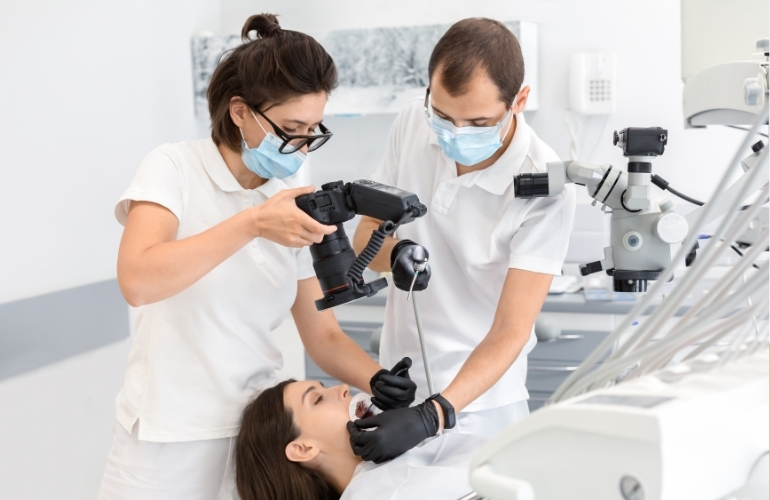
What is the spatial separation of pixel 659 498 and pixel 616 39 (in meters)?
3.05

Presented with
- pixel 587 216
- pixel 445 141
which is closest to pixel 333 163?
pixel 587 216

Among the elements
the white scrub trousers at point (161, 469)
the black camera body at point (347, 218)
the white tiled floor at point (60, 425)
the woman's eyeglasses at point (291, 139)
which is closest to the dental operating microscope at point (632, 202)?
the black camera body at point (347, 218)

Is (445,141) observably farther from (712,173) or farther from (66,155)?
(712,173)

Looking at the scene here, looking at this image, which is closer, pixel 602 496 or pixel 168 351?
pixel 602 496

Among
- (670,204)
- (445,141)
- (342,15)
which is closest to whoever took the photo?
(670,204)

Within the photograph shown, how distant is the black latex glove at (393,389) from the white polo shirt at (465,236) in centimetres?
28

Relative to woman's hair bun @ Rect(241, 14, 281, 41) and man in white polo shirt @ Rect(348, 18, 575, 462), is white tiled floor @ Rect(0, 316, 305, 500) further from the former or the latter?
woman's hair bun @ Rect(241, 14, 281, 41)

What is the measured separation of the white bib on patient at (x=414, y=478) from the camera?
1.37 metres

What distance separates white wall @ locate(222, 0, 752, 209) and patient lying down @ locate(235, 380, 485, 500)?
2108 millimetres

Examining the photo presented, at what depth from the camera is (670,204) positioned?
1420 mm

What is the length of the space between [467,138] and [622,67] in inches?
80.1

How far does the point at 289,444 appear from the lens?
1.58 metres

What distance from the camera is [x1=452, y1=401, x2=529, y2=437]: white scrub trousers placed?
1771 mm

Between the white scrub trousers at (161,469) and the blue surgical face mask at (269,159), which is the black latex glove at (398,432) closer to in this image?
the white scrub trousers at (161,469)
